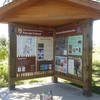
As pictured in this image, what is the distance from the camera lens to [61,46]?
7.60 metres

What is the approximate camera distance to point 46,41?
25.5ft

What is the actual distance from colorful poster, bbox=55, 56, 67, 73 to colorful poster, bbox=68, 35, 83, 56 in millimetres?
515

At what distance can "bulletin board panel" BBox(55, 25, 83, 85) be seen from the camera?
6469mm

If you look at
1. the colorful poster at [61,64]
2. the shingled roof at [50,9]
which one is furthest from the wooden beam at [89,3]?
the colorful poster at [61,64]

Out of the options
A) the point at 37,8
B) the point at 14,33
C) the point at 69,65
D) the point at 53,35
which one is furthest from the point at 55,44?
the point at 37,8

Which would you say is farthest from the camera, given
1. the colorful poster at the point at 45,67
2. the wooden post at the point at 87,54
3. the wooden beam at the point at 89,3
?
the colorful poster at the point at 45,67

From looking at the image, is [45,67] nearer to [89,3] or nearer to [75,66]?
[75,66]

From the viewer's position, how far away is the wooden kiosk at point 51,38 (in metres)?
5.68

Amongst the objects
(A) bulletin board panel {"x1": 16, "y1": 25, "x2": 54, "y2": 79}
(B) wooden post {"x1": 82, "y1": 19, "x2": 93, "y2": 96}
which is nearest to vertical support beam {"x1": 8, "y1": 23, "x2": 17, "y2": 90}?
(A) bulletin board panel {"x1": 16, "y1": 25, "x2": 54, "y2": 79}

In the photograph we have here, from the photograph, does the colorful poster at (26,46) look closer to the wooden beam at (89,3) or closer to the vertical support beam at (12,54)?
the vertical support beam at (12,54)

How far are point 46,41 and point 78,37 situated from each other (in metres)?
1.71

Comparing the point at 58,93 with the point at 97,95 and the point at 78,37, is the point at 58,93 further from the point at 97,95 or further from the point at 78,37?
the point at 78,37

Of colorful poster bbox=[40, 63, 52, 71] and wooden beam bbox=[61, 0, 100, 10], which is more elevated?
wooden beam bbox=[61, 0, 100, 10]

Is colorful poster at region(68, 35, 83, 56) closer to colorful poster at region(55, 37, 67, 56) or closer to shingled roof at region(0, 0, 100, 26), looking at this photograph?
colorful poster at region(55, 37, 67, 56)
